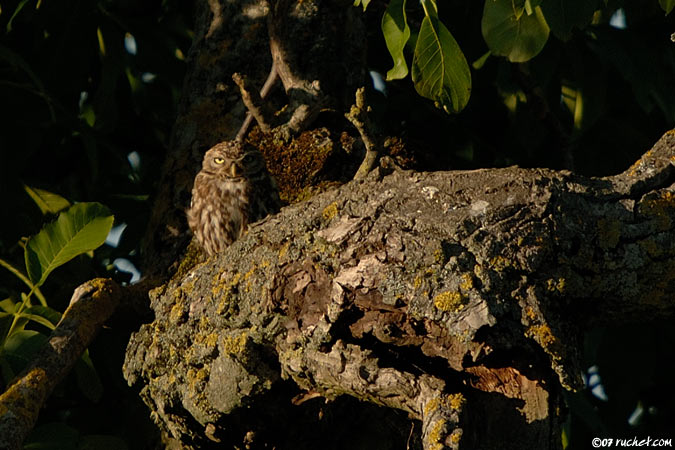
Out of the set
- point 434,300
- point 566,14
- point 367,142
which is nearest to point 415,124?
point 367,142

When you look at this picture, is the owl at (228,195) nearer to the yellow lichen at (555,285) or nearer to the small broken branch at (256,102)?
the small broken branch at (256,102)

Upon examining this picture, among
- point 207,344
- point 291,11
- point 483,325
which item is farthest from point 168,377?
point 291,11

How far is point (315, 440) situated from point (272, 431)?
191 millimetres

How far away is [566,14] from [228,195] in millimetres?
2029

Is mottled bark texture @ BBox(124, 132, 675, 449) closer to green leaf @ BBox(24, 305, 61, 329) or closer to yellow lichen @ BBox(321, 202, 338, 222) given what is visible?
yellow lichen @ BBox(321, 202, 338, 222)

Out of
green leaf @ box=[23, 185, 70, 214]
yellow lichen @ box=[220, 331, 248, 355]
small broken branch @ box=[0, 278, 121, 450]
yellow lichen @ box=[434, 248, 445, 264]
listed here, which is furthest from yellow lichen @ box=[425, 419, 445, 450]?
green leaf @ box=[23, 185, 70, 214]

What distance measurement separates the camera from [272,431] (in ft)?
9.80

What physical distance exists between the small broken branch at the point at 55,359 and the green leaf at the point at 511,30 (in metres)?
1.45

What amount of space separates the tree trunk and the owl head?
106cm

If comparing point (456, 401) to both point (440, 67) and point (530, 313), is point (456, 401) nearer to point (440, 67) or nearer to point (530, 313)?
point (530, 313)

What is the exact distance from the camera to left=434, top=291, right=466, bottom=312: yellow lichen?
242 cm

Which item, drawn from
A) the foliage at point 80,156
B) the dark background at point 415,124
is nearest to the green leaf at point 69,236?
the foliage at point 80,156

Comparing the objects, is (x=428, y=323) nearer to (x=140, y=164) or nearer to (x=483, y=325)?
(x=483, y=325)

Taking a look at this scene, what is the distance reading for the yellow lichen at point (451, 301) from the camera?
7.93 ft
